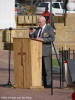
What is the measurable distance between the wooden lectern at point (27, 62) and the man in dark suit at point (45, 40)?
13cm

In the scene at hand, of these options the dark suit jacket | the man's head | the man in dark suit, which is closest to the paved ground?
the man in dark suit

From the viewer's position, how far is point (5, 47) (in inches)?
932

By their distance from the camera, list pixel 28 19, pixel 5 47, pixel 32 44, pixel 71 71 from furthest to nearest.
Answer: pixel 28 19 → pixel 5 47 → pixel 32 44 → pixel 71 71

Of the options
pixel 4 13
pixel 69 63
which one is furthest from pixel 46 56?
pixel 4 13

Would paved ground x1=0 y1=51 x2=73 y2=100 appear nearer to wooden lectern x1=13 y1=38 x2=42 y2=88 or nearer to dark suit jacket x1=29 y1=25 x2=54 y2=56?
wooden lectern x1=13 y1=38 x2=42 y2=88

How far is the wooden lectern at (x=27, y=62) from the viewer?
41.2ft

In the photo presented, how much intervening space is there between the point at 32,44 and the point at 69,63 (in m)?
4.24

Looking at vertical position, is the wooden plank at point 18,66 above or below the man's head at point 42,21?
below

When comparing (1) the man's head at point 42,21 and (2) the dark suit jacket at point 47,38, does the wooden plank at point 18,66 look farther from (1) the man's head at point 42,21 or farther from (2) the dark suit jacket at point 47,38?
(1) the man's head at point 42,21

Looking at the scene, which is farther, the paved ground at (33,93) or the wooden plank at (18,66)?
the wooden plank at (18,66)

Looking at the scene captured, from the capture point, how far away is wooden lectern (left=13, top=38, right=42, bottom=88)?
12555 millimetres

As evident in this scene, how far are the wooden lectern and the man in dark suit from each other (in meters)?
0.13

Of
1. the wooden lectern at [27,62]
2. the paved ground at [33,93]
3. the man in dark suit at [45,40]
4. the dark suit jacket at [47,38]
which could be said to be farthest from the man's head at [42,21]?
the paved ground at [33,93]

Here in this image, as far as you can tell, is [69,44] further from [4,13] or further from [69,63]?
[69,63]
